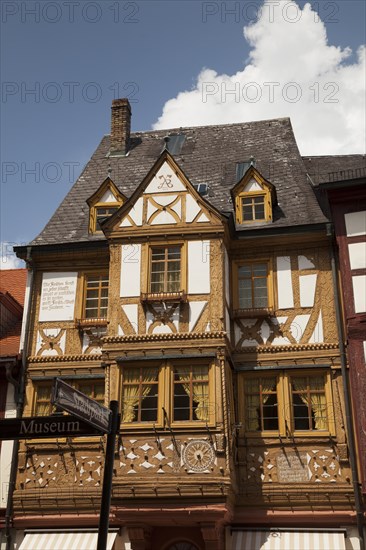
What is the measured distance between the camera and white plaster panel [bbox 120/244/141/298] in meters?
17.9

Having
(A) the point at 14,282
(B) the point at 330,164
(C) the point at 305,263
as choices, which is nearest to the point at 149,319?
(C) the point at 305,263

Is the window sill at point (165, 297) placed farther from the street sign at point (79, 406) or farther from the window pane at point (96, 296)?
the street sign at point (79, 406)

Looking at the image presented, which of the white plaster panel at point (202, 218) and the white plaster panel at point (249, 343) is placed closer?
the white plaster panel at point (249, 343)

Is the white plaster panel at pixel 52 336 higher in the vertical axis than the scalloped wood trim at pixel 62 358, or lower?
higher

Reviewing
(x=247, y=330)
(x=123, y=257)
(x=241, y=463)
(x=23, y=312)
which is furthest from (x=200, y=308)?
(x=23, y=312)

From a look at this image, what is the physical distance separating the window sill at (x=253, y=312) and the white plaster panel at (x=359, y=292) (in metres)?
2.31

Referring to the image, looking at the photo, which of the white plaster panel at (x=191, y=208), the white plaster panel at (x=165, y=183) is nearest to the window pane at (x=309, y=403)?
the white plaster panel at (x=191, y=208)

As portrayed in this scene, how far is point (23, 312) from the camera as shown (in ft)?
64.7

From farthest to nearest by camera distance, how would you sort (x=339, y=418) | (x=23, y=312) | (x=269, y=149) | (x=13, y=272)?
(x=13, y=272) → (x=269, y=149) → (x=23, y=312) → (x=339, y=418)

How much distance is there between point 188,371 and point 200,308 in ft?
5.54

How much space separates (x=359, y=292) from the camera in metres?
16.6

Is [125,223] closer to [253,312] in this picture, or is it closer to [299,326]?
[253,312]

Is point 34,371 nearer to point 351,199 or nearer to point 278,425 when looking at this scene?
point 278,425

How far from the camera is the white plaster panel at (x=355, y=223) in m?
17.2
